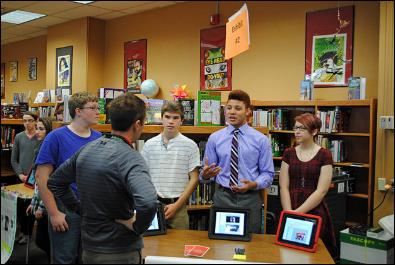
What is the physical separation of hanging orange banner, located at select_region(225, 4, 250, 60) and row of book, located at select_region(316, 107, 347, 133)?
2.01 metres

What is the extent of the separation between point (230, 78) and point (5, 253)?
3797 mm

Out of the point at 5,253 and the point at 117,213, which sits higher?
the point at 117,213

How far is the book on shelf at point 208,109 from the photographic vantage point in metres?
2.93

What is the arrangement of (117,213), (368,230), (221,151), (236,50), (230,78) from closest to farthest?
(117,213) < (221,151) < (236,50) < (368,230) < (230,78)

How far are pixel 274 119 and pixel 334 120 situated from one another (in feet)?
2.37

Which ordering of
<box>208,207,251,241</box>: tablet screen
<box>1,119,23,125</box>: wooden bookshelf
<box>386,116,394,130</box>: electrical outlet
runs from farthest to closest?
<box>1,119,23,125</box>: wooden bookshelf < <box>386,116,394,130</box>: electrical outlet < <box>208,207,251,241</box>: tablet screen

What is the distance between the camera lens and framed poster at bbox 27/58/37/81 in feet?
30.0

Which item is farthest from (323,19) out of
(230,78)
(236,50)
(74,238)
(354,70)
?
(74,238)

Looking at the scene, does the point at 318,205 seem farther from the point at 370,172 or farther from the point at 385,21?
the point at 385,21

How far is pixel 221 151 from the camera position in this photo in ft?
8.55

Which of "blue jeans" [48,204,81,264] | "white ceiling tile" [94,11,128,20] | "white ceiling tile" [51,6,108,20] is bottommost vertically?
"blue jeans" [48,204,81,264]

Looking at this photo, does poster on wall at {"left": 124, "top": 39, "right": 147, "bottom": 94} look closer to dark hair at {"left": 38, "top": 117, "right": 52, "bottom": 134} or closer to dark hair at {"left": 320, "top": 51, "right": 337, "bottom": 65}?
dark hair at {"left": 38, "top": 117, "right": 52, "bottom": 134}

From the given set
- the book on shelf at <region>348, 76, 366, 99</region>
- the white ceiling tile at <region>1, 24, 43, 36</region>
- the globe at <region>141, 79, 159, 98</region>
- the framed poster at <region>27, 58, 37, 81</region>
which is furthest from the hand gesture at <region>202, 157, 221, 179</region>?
the framed poster at <region>27, 58, 37, 81</region>

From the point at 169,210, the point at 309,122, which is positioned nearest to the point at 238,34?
the point at 309,122
